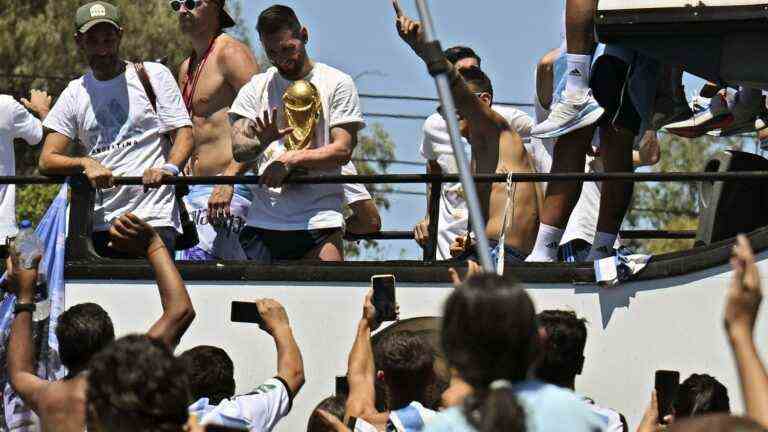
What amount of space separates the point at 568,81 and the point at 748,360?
14.9ft

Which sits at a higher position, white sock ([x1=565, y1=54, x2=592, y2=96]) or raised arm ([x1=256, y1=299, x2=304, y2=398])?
white sock ([x1=565, y1=54, x2=592, y2=96])

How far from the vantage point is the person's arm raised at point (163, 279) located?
6.12 meters

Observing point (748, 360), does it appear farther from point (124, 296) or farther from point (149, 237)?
point (124, 296)

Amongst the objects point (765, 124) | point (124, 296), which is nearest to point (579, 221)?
point (765, 124)

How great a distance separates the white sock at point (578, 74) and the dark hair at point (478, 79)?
93cm

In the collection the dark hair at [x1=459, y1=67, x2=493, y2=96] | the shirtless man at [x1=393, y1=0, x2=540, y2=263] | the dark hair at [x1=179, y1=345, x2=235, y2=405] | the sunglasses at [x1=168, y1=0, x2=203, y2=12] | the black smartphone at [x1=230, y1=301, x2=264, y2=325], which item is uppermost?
the sunglasses at [x1=168, y1=0, x2=203, y2=12]

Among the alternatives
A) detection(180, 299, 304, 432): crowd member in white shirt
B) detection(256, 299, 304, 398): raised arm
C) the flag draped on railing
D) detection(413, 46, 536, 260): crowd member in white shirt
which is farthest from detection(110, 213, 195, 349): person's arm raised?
detection(413, 46, 536, 260): crowd member in white shirt

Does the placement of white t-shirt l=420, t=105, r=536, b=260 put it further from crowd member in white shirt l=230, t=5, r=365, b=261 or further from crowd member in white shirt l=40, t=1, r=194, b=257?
crowd member in white shirt l=40, t=1, r=194, b=257

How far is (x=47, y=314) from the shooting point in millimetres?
8531

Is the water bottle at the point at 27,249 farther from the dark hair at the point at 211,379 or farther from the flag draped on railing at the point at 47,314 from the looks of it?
the flag draped on railing at the point at 47,314

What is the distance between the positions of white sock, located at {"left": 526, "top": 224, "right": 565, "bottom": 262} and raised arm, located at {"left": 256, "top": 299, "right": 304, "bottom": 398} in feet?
8.24

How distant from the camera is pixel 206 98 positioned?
9.59 m

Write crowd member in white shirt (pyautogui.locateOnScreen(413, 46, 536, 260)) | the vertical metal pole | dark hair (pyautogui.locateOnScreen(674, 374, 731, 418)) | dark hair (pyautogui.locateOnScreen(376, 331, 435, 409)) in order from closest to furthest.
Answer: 1. the vertical metal pole
2. dark hair (pyautogui.locateOnScreen(376, 331, 435, 409))
3. dark hair (pyautogui.locateOnScreen(674, 374, 731, 418))
4. crowd member in white shirt (pyautogui.locateOnScreen(413, 46, 536, 260))

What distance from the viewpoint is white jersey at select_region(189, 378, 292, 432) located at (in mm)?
5590
